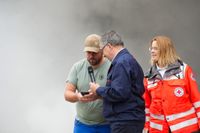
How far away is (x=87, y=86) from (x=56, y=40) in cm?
165

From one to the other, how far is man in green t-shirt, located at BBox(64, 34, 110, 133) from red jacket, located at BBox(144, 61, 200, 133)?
417 mm

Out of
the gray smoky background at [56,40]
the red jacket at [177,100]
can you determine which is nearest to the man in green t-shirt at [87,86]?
the red jacket at [177,100]

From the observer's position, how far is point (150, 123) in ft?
8.08

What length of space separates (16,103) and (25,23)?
94cm

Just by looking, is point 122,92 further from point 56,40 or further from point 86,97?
point 56,40

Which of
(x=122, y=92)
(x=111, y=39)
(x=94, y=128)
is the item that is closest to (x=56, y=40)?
(x=94, y=128)

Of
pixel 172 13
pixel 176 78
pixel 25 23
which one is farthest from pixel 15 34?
pixel 176 78

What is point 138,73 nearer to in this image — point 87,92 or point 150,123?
point 87,92

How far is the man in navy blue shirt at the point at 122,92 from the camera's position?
1881mm

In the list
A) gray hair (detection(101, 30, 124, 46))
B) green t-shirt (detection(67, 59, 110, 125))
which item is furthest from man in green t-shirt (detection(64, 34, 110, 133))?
gray hair (detection(101, 30, 124, 46))

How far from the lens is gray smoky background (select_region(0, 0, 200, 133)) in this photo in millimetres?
3707

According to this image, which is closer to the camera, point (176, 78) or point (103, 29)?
point (176, 78)

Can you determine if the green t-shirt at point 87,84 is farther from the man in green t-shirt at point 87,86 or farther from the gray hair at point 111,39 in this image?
the gray hair at point 111,39

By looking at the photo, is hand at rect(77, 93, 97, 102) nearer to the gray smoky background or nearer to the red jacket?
the red jacket
